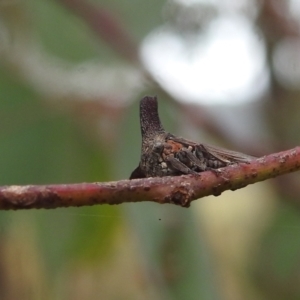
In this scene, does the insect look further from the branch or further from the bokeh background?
the bokeh background

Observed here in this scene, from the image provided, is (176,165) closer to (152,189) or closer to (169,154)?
(169,154)

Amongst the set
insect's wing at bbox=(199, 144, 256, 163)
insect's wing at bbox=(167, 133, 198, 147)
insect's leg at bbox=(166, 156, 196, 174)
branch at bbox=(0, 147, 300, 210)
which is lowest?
branch at bbox=(0, 147, 300, 210)

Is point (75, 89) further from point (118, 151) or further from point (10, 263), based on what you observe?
point (10, 263)

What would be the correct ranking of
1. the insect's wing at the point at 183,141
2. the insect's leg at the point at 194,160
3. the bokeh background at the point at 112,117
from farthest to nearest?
1. the bokeh background at the point at 112,117
2. the insect's wing at the point at 183,141
3. the insect's leg at the point at 194,160

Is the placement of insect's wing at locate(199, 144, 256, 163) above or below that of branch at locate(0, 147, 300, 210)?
above

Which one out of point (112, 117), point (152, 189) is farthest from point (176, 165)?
point (112, 117)

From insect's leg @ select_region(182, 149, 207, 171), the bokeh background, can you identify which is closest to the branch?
insect's leg @ select_region(182, 149, 207, 171)

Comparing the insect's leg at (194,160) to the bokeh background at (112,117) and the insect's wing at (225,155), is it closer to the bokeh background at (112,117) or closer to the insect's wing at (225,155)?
the insect's wing at (225,155)

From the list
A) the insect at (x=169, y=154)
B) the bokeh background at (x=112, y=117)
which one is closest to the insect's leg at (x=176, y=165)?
the insect at (x=169, y=154)
